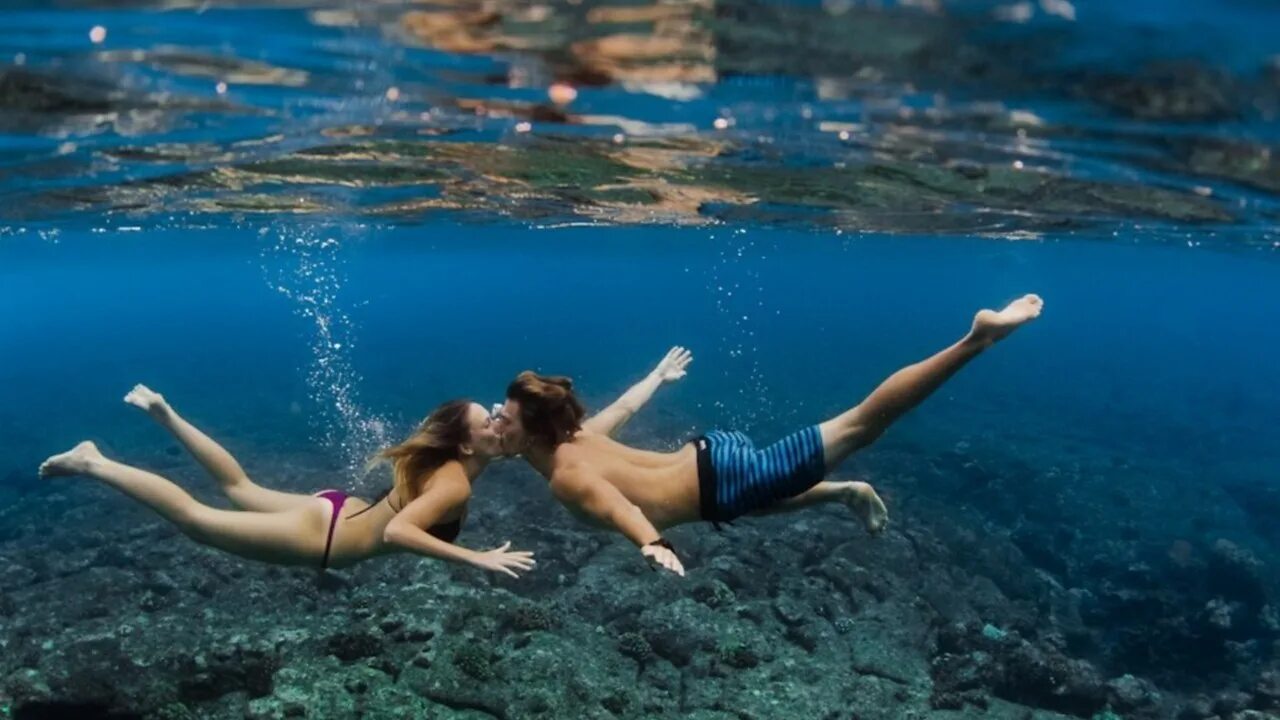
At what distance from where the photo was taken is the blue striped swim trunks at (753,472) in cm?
767

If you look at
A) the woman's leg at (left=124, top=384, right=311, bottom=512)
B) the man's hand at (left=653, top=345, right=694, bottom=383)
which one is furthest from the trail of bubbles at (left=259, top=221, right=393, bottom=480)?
the man's hand at (left=653, top=345, right=694, bottom=383)

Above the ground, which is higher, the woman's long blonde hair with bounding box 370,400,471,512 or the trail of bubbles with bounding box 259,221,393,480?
the woman's long blonde hair with bounding box 370,400,471,512

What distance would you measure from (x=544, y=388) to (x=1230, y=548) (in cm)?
1856

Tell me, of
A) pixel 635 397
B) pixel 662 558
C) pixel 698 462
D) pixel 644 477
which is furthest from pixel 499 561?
pixel 635 397

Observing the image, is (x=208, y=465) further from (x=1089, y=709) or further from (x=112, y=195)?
(x=112, y=195)

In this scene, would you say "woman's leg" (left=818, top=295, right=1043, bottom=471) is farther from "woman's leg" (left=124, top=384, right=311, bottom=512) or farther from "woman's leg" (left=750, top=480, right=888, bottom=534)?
"woman's leg" (left=124, top=384, right=311, bottom=512)

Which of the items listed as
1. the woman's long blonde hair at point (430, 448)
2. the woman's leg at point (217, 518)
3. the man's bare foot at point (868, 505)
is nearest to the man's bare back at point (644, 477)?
the woman's long blonde hair at point (430, 448)

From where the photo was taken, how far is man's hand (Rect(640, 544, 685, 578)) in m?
6.39

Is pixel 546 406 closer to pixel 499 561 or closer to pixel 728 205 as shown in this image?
pixel 499 561

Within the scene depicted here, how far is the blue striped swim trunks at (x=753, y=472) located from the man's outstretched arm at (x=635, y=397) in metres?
1.37

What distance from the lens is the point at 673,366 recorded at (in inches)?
387

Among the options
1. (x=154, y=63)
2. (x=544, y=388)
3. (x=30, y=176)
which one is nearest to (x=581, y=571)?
(x=544, y=388)

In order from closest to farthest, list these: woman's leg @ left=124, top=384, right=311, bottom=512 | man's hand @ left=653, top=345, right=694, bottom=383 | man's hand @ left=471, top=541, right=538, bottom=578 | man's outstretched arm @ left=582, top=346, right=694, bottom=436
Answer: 1. man's hand @ left=471, top=541, right=538, bottom=578
2. man's outstretched arm @ left=582, top=346, right=694, bottom=436
3. woman's leg @ left=124, top=384, right=311, bottom=512
4. man's hand @ left=653, top=345, right=694, bottom=383

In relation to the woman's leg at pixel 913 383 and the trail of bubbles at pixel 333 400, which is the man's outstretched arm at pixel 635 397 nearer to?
the woman's leg at pixel 913 383
